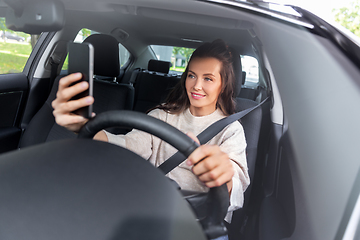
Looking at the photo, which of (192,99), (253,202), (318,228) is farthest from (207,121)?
(318,228)

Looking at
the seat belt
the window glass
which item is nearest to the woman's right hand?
the seat belt

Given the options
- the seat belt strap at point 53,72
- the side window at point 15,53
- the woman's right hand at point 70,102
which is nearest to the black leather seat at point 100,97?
the seat belt strap at point 53,72

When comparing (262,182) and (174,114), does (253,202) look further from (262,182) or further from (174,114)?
(174,114)

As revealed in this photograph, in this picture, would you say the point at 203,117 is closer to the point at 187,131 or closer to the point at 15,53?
the point at 187,131

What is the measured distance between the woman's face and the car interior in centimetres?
12

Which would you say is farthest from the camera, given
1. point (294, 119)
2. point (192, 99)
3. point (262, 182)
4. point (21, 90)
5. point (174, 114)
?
point (21, 90)

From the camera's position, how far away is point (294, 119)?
2.84ft

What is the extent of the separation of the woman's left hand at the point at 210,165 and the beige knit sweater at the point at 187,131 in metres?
0.33

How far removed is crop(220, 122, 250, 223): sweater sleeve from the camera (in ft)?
2.92

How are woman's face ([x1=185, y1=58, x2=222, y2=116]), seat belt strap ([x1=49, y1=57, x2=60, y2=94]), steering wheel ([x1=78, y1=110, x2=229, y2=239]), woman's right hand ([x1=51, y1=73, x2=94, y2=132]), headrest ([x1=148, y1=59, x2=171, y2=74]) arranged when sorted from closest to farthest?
steering wheel ([x1=78, y1=110, x2=229, y2=239])
woman's right hand ([x1=51, y1=73, x2=94, y2=132])
woman's face ([x1=185, y1=58, x2=222, y2=116])
seat belt strap ([x1=49, y1=57, x2=60, y2=94])
headrest ([x1=148, y1=59, x2=171, y2=74])

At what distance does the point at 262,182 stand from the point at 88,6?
1273 millimetres

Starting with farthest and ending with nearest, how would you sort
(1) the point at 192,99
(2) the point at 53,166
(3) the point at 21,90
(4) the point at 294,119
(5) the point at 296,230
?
1. (3) the point at 21,90
2. (1) the point at 192,99
3. (4) the point at 294,119
4. (5) the point at 296,230
5. (2) the point at 53,166

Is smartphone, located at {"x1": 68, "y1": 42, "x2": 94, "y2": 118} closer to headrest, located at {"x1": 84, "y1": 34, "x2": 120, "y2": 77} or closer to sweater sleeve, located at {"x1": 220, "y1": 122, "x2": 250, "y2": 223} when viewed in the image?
sweater sleeve, located at {"x1": 220, "y1": 122, "x2": 250, "y2": 223}

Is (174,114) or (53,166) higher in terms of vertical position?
(53,166)
